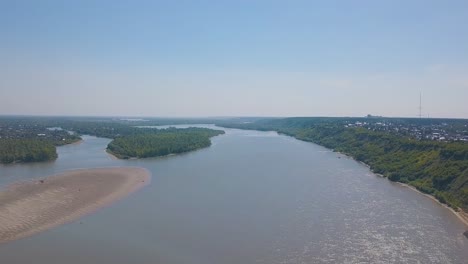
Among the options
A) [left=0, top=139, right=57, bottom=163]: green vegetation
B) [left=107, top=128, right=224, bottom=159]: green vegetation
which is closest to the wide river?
[left=0, top=139, right=57, bottom=163]: green vegetation

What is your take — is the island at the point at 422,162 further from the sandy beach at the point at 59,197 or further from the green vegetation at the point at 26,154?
the green vegetation at the point at 26,154

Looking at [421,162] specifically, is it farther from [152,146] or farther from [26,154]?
[26,154]

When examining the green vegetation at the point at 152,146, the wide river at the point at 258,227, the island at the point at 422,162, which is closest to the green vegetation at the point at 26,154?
the green vegetation at the point at 152,146

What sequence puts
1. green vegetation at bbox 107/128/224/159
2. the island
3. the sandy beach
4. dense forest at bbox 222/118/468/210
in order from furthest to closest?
green vegetation at bbox 107/128/224/159, dense forest at bbox 222/118/468/210, the island, the sandy beach

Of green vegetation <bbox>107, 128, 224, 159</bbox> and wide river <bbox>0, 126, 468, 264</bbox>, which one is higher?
green vegetation <bbox>107, 128, 224, 159</bbox>

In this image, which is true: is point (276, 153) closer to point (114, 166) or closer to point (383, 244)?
point (114, 166)

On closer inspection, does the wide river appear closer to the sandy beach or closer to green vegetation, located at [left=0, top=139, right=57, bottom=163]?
the sandy beach
